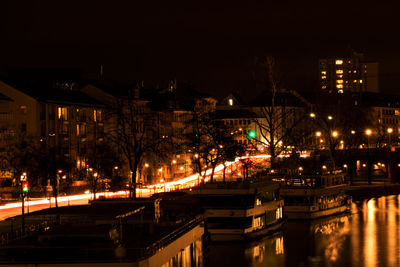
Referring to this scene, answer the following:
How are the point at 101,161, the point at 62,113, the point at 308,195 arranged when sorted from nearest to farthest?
1. the point at 308,195
2. the point at 101,161
3. the point at 62,113

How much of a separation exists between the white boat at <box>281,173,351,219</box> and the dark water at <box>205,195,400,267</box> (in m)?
0.77

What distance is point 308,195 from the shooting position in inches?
1957

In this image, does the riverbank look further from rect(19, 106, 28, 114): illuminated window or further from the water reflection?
the water reflection

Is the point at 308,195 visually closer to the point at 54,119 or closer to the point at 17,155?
the point at 17,155

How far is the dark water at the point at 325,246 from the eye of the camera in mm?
35438

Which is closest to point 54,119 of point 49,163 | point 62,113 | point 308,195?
point 62,113

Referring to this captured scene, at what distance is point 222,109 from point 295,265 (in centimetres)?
8649

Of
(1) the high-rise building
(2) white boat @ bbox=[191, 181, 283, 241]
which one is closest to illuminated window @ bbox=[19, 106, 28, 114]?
(2) white boat @ bbox=[191, 181, 283, 241]

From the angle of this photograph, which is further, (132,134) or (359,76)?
(359,76)

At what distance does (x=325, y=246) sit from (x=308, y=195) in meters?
9.26

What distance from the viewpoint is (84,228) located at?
18.8 metres

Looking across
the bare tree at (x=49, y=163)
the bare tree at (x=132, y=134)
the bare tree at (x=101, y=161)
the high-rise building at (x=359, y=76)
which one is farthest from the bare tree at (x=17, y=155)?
the high-rise building at (x=359, y=76)

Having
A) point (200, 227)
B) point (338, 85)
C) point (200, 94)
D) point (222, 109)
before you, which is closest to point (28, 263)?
point (200, 227)

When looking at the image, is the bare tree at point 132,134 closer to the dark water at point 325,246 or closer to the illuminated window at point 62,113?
the illuminated window at point 62,113
